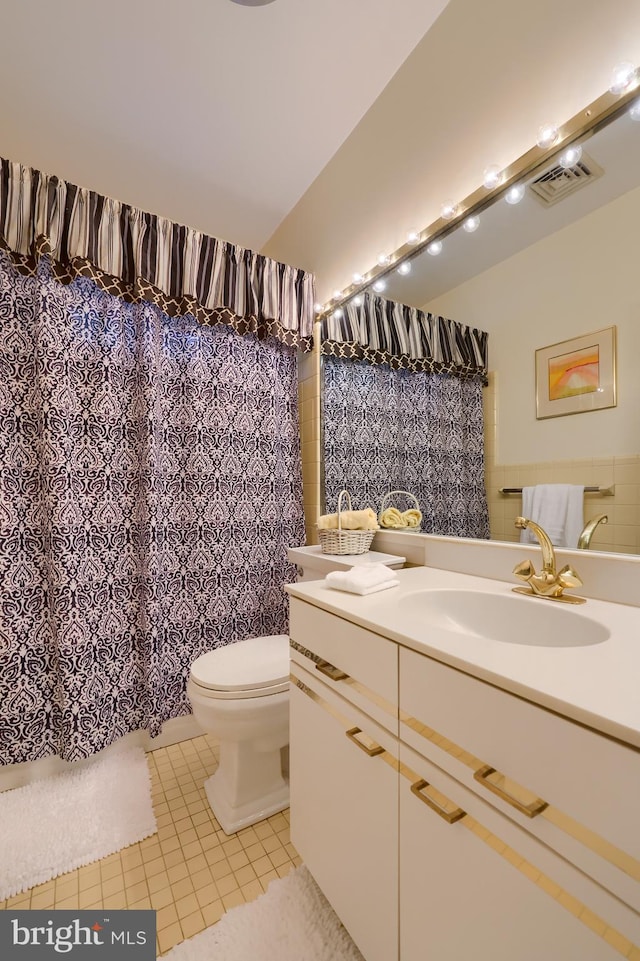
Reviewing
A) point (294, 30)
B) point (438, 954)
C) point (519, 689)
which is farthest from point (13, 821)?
point (294, 30)

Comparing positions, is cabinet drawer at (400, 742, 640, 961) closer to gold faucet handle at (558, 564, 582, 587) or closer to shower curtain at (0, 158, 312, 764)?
gold faucet handle at (558, 564, 582, 587)

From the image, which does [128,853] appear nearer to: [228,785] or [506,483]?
[228,785]

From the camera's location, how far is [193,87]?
1.48 metres

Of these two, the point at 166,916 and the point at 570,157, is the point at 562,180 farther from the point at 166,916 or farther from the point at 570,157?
the point at 166,916

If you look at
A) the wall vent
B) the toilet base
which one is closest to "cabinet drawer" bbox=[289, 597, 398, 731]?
the toilet base

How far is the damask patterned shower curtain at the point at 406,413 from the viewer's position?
1.38 m

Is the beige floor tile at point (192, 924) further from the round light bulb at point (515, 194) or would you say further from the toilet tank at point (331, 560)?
the round light bulb at point (515, 194)

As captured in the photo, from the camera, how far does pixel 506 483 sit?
1.25 meters

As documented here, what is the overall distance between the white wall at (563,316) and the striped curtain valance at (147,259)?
3.28 feet

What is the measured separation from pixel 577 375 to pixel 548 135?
635 mm

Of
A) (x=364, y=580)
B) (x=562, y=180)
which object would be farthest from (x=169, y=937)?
(x=562, y=180)

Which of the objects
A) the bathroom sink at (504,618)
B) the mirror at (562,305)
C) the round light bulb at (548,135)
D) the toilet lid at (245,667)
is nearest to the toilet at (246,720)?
the toilet lid at (245,667)

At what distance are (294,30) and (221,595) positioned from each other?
2.08 m

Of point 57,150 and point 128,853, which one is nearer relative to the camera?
point 128,853
